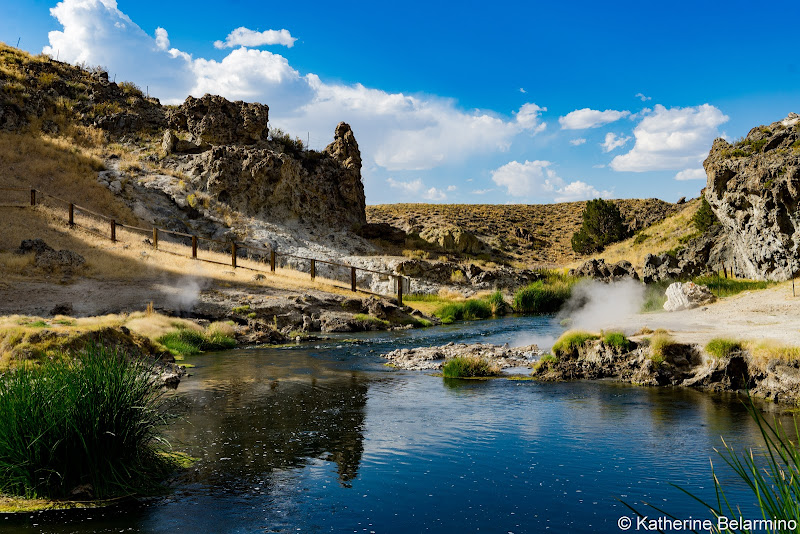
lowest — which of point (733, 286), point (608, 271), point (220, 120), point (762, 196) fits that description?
point (733, 286)

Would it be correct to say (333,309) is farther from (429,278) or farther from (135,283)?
(429,278)

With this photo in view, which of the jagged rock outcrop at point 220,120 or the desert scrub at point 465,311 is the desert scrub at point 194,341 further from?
the jagged rock outcrop at point 220,120

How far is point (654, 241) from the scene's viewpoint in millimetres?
64812

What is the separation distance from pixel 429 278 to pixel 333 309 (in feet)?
50.4

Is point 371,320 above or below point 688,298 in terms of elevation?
below

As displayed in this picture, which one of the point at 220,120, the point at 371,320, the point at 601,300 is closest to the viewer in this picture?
the point at 371,320

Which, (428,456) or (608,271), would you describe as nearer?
(428,456)

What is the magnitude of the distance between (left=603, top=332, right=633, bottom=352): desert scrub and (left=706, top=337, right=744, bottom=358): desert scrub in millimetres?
1929

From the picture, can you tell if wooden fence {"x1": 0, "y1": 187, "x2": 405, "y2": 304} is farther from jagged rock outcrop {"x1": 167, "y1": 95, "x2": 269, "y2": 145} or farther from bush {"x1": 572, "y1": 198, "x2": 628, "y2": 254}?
bush {"x1": 572, "y1": 198, "x2": 628, "y2": 254}

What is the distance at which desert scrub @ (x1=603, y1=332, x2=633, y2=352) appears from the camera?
15.3m

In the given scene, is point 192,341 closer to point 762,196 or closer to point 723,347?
point 723,347

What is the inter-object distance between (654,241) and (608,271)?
2872 centimetres

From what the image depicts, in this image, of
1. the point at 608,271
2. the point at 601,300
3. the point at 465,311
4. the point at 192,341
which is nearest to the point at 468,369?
the point at 192,341

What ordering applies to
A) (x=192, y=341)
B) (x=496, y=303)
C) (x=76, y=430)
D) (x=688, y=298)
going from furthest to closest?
(x=496, y=303) → (x=192, y=341) → (x=688, y=298) → (x=76, y=430)
